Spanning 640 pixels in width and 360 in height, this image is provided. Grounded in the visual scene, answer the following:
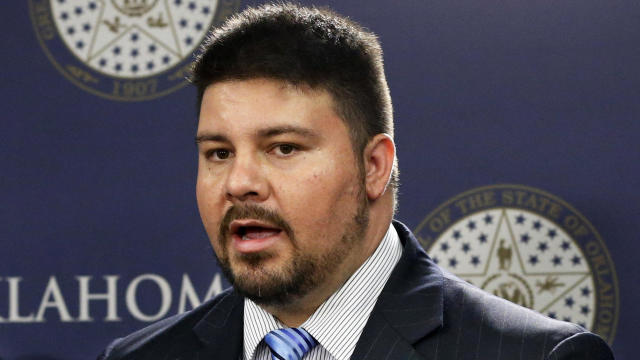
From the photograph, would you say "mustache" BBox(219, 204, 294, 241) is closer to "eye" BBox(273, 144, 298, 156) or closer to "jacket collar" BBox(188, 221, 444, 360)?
"eye" BBox(273, 144, 298, 156)

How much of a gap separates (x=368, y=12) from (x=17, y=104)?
854 millimetres

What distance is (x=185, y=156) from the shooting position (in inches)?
82.8

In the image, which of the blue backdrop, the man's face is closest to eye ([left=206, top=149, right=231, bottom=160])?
the man's face

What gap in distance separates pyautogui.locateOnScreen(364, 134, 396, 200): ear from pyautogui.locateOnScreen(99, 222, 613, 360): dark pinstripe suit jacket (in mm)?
130

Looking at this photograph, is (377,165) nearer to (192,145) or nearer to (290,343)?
(290,343)

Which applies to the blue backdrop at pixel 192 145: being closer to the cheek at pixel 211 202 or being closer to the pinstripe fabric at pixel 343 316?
the pinstripe fabric at pixel 343 316

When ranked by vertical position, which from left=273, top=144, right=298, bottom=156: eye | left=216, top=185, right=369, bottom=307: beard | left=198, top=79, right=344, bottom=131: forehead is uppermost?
left=198, top=79, right=344, bottom=131: forehead

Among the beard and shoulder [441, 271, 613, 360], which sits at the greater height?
the beard

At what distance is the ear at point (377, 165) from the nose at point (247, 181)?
0.55 ft

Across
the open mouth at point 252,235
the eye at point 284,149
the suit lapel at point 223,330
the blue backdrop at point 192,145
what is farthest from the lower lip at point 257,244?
the blue backdrop at point 192,145

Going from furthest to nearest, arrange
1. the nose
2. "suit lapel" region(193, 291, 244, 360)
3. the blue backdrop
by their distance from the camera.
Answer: the blue backdrop → "suit lapel" region(193, 291, 244, 360) → the nose

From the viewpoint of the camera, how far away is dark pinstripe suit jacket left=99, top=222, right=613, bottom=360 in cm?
118

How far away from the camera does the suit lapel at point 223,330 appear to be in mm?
1369

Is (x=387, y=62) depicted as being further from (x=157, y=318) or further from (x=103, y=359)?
(x=103, y=359)
